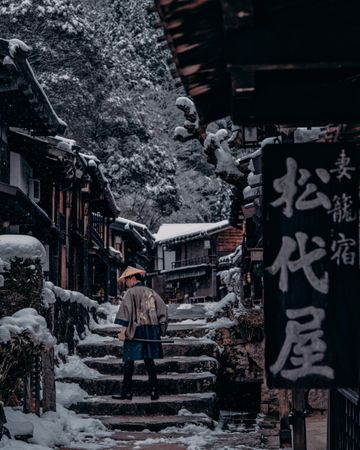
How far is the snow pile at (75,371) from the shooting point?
46.8 feet

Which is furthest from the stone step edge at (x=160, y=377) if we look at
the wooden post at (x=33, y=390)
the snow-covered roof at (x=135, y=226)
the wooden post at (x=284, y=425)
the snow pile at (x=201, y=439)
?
the snow-covered roof at (x=135, y=226)

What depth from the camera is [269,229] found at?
5.46 m

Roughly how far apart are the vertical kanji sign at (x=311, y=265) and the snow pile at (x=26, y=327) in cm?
482

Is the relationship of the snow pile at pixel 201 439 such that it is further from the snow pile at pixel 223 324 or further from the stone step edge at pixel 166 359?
the snow pile at pixel 223 324

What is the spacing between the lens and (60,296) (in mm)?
15812

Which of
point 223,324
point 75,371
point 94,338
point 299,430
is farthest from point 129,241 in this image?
point 299,430

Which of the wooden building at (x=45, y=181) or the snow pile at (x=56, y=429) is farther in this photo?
the wooden building at (x=45, y=181)

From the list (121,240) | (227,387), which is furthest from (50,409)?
(121,240)

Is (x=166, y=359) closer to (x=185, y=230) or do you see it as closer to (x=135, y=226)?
(x=135, y=226)

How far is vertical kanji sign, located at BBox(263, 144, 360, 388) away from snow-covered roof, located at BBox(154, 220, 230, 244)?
42.0 m

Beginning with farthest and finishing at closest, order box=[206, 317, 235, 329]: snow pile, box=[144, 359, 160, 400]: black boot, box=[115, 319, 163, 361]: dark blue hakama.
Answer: box=[206, 317, 235, 329]: snow pile → box=[144, 359, 160, 400]: black boot → box=[115, 319, 163, 361]: dark blue hakama

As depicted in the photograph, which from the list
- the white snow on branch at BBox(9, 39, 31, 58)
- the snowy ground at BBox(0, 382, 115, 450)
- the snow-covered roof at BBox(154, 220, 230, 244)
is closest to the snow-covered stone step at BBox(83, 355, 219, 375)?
the snowy ground at BBox(0, 382, 115, 450)

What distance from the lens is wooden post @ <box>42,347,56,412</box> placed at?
1130 cm

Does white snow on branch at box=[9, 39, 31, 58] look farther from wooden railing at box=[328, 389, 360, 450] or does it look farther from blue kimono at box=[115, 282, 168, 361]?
wooden railing at box=[328, 389, 360, 450]
